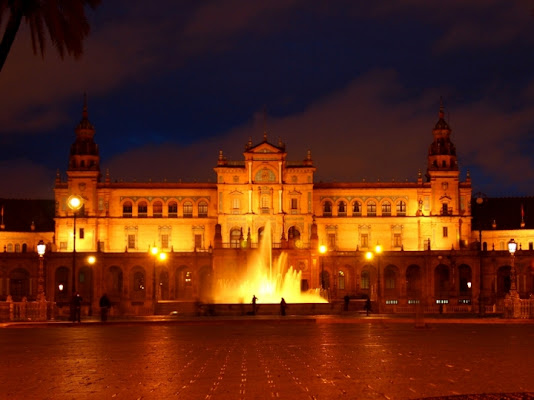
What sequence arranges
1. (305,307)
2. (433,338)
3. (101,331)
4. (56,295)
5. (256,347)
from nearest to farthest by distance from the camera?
(256,347) < (433,338) < (101,331) < (305,307) < (56,295)

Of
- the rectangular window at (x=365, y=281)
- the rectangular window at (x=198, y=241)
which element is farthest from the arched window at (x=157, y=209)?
the rectangular window at (x=365, y=281)

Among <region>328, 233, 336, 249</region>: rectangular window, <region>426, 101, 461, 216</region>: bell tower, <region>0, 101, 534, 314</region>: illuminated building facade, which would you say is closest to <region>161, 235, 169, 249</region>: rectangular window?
<region>0, 101, 534, 314</region>: illuminated building facade

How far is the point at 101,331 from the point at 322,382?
2267 centimetres

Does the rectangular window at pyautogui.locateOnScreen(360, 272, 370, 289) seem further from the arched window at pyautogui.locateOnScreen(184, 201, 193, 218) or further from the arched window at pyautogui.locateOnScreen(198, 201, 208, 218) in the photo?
the arched window at pyautogui.locateOnScreen(184, 201, 193, 218)

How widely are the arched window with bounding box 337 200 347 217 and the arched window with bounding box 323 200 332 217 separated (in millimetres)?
937

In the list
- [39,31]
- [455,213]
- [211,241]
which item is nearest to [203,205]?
[211,241]

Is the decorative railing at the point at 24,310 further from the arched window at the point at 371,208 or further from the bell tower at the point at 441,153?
the bell tower at the point at 441,153

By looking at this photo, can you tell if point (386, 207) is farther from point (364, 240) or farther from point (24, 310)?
point (24, 310)

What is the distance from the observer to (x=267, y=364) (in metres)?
23.6

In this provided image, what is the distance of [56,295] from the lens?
10400 centimetres

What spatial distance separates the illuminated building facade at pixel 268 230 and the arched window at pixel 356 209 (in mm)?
116

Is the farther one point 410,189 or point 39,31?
point 410,189

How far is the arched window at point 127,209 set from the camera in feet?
360

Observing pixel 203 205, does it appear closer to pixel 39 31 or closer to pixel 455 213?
pixel 455 213
